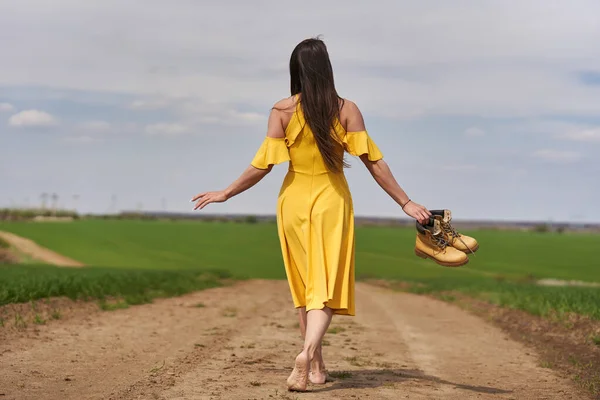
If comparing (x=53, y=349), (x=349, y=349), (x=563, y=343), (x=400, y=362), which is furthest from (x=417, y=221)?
(x=563, y=343)

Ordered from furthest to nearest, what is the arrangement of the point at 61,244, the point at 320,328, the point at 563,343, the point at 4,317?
the point at 61,244 < the point at 563,343 < the point at 4,317 < the point at 320,328

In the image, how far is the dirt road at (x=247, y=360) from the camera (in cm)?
784

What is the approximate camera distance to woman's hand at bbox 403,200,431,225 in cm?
769

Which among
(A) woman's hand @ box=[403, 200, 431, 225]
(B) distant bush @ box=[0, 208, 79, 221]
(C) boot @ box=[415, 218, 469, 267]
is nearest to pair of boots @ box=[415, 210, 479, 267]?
(C) boot @ box=[415, 218, 469, 267]

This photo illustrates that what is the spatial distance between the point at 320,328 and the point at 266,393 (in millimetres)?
713

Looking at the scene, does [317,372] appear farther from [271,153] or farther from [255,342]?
[255,342]

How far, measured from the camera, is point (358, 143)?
754 centimetres

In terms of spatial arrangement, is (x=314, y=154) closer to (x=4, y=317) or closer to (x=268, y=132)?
(x=268, y=132)

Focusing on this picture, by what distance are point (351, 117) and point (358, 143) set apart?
0.23 m

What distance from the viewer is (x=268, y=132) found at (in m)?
7.57

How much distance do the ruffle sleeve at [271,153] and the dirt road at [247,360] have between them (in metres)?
1.95

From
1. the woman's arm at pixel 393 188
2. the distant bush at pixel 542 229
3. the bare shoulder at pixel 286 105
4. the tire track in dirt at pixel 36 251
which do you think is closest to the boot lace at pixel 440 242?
the woman's arm at pixel 393 188

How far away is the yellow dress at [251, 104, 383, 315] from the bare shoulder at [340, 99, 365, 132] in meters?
0.05

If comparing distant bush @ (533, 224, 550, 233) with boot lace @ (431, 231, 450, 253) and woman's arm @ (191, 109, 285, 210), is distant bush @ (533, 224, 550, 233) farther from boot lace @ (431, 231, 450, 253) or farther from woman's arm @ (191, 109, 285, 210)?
woman's arm @ (191, 109, 285, 210)
